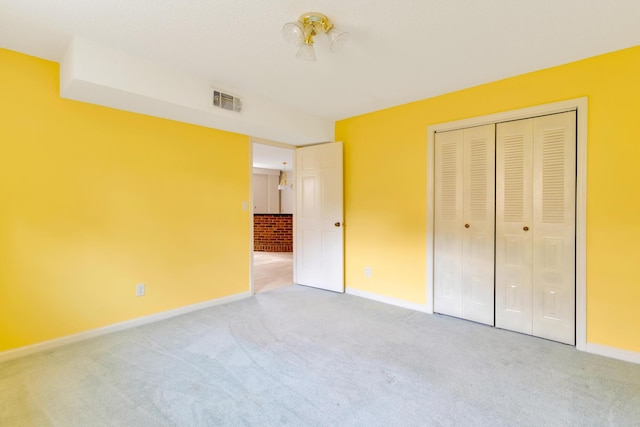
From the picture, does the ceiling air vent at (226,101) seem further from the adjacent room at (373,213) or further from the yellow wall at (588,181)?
the yellow wall at (588,181)

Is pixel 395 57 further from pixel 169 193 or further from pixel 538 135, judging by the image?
pixel 169 193

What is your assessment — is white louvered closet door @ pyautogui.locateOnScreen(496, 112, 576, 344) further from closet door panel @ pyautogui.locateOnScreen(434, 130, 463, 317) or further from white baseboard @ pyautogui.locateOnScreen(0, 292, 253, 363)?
white baseboard @ pyautogui.locateOnScreen(0, 292, 253, 363)

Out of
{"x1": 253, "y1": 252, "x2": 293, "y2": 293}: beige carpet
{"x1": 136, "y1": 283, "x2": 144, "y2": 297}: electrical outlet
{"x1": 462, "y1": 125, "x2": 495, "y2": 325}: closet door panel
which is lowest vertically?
{"x1": 253, "y1": 252, "x2": 293, "y2": 293}: beige carpet

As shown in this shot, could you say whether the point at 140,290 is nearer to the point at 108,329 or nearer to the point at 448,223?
the point at 108,329

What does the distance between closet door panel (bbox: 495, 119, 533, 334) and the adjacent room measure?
0.06 ft

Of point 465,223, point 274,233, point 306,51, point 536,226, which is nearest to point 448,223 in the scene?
point 465,223

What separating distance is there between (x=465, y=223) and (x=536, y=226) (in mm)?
590

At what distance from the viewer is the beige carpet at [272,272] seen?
444 centimetres

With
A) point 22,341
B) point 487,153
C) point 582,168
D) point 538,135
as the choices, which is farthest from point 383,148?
point 22,341

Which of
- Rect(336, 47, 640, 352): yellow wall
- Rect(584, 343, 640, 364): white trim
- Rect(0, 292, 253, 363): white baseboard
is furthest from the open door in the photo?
Rect(584, 343, 640, 364): white trim

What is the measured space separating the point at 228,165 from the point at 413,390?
2963 mm

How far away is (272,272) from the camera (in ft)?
17.5

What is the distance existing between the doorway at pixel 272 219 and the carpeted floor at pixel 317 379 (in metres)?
1.82

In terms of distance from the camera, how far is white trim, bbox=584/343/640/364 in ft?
7.31
